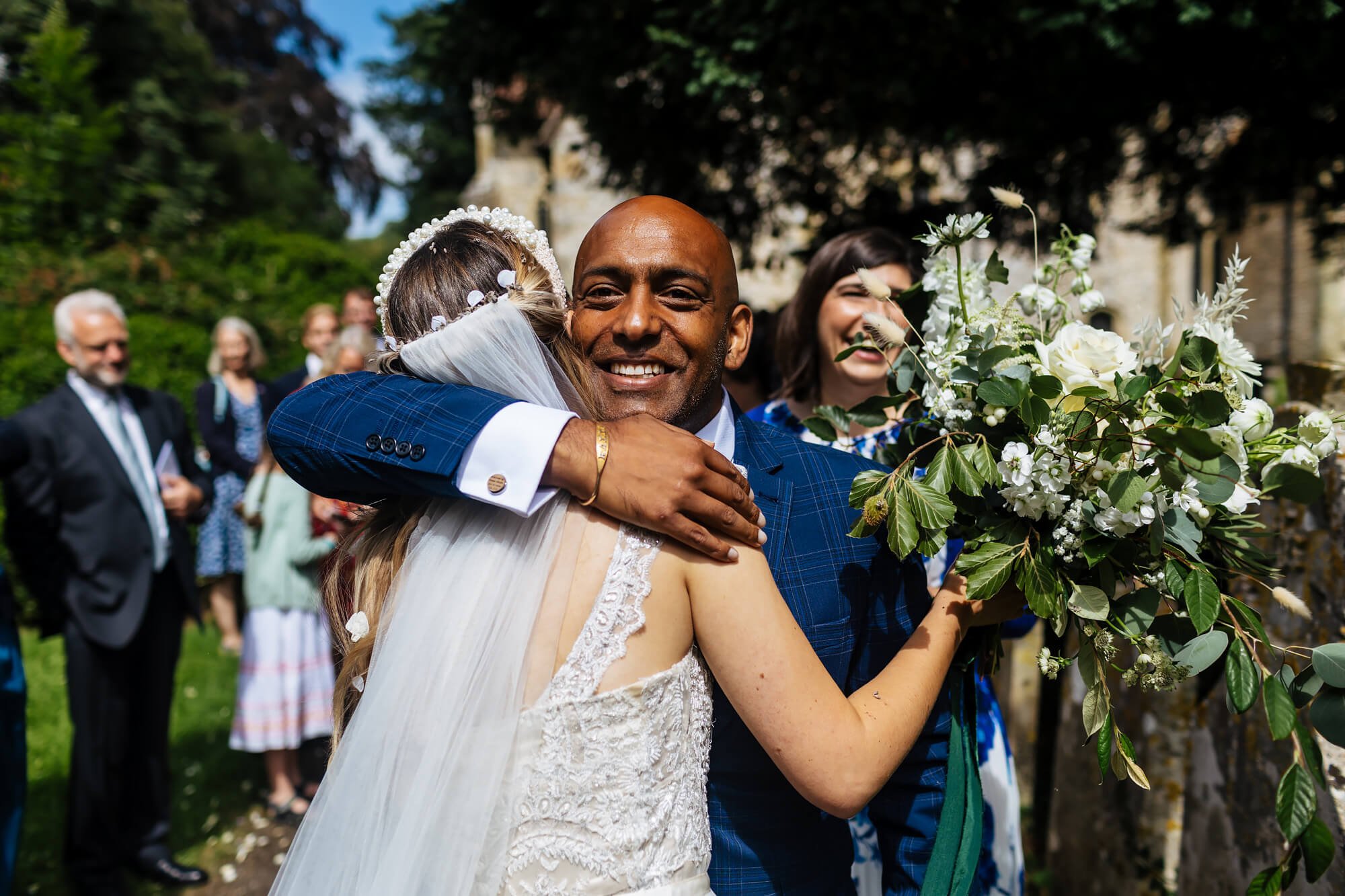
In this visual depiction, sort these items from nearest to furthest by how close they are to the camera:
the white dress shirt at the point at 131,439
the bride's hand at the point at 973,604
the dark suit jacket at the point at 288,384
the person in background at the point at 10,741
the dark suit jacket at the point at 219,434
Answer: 1. the bride's hand at the point at 973,604
2. the person in background at the point at 10,741
3. the white dress shirt at the point at 131,439
4. the dark suit jacket at the point at 288,384
5. the dark suit jacket at the point at 219,434

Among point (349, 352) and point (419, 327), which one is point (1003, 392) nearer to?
point (419, 327)

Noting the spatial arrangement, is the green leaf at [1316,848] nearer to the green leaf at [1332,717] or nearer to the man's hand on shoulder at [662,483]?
the green leaf at [1332,717]

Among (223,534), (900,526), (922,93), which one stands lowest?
(223,534)

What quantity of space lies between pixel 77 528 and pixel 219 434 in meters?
2.02

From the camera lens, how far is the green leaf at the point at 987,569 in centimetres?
170

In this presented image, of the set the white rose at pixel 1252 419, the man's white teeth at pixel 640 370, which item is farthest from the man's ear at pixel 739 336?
the white rose at pixel 1252 419

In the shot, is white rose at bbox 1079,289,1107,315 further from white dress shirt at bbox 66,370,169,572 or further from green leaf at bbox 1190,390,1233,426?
white dress shirt at bbox 66,370,169,572

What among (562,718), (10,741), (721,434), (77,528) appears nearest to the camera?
(562,718)

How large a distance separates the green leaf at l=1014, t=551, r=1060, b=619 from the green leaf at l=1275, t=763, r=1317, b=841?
46 cm

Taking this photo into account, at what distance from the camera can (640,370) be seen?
191cm

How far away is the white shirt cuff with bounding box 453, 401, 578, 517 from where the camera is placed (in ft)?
5.04

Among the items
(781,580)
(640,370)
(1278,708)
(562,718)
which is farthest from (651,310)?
(1278,708)

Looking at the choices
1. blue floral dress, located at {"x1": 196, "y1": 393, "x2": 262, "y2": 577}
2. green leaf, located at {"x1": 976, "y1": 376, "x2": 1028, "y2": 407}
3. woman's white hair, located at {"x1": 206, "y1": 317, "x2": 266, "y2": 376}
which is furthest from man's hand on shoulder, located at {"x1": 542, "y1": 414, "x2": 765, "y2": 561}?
blue floral dress, located at {"x1": 196, "y1": 393, "x2": 262, "y2": 577}

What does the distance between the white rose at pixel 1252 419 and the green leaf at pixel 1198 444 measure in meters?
0.16
